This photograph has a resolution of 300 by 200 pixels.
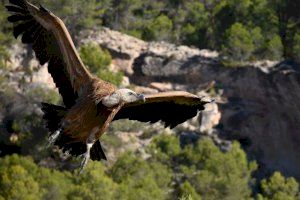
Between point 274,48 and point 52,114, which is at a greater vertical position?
point 52,114

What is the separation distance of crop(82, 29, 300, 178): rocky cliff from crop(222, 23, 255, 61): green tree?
817 millimetres

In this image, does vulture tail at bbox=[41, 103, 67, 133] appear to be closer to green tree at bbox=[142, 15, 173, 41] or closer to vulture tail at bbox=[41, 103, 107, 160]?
vulture tail at bbox=[41, 103, 107, 160]

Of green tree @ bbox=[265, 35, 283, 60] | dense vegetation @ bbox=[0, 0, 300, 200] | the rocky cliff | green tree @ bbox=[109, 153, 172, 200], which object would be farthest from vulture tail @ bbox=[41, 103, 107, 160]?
green tree @ bbox=[265, 35, 283, 60]

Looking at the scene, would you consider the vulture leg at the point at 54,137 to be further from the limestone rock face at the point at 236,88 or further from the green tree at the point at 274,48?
the green tree at the point at 274,48

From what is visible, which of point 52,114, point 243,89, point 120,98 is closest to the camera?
point 120,98

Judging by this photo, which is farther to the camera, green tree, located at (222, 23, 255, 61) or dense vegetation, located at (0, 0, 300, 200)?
green tree, located at (222, 23, 255, 61)

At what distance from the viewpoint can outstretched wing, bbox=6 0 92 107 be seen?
1020cm

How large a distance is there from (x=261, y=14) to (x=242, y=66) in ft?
22.8

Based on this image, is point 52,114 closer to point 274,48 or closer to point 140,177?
point 140,177

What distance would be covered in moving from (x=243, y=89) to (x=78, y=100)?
29.3 metres

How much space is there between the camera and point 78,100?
10055 mm

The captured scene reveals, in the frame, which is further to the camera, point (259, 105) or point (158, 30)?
point (158, 30)

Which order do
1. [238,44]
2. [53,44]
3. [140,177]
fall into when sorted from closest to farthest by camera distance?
[53,44]
[140,177]
[238,44]

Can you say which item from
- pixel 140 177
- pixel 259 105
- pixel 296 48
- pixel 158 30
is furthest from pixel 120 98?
pixel 158 30
